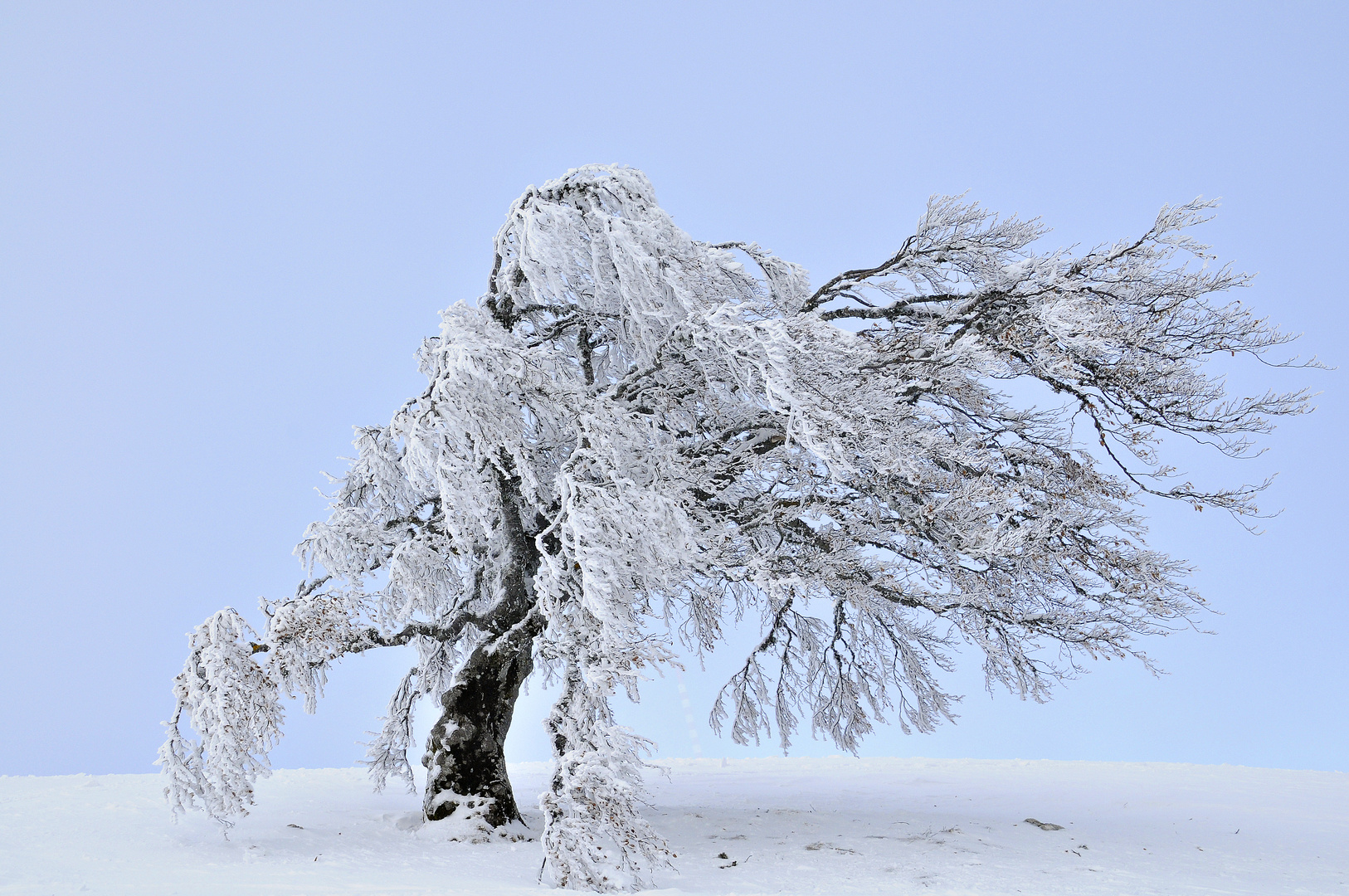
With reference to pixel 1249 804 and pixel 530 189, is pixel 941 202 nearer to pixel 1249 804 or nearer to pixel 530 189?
pixel 530 189

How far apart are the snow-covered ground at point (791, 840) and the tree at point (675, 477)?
0.62 m

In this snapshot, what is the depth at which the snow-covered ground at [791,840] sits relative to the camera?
5.96 metres

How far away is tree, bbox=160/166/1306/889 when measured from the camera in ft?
21.1

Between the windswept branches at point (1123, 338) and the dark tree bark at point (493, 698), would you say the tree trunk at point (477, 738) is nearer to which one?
the dark tree bark at point (493, 698)

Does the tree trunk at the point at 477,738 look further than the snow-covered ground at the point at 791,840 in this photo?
Yes

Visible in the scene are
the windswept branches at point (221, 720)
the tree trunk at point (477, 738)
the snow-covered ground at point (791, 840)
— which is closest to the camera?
the snow-covered ground at point (791, 840)

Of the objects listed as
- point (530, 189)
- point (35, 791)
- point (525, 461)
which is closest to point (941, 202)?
point (530, 189)

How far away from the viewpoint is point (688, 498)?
720cm

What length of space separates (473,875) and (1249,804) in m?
8.48

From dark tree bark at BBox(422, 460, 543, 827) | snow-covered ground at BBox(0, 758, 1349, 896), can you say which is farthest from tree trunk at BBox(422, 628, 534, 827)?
snow-covered ground at BBox(0, 758, 1349, 896)

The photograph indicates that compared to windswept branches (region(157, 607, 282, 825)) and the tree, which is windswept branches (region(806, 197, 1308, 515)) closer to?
the tree

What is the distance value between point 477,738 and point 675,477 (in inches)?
119

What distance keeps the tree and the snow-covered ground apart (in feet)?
2.02

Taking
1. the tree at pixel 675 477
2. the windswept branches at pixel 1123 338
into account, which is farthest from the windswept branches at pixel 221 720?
the windswept branches at pixel 1123 338
